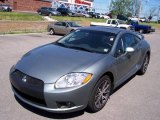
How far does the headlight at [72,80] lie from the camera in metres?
4.04

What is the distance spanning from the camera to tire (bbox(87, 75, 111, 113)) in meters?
4.40

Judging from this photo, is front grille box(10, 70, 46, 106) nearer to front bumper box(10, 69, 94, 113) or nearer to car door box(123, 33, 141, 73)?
front bumper box(10, 69, 94, 113)

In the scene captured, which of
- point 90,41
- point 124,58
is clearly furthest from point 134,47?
point 90,41

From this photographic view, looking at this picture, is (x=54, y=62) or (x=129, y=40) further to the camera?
(x=129, y=40)

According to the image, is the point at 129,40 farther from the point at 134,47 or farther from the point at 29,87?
the point at 29,87

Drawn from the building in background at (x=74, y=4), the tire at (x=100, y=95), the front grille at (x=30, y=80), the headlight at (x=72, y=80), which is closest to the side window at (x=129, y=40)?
the tire at (x=100, y=95)

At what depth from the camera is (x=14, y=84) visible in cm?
446

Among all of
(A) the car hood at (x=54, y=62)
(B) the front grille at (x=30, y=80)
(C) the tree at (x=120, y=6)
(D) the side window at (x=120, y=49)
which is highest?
(C) the tree at (x=120, y=6)

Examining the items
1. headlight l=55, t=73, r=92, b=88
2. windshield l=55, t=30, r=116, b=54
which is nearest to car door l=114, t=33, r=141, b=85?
windshield l=55, t=30, r=116, b=54

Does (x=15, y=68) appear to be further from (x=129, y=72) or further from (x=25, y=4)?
(x=25, y=4)

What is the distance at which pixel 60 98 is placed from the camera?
3.98 metres

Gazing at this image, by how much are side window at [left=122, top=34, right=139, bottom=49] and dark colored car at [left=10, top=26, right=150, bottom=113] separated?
5 cm

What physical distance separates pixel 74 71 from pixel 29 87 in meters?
0.80

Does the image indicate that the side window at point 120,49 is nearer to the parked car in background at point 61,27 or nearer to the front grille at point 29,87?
Result: the front grille at point 29,87
